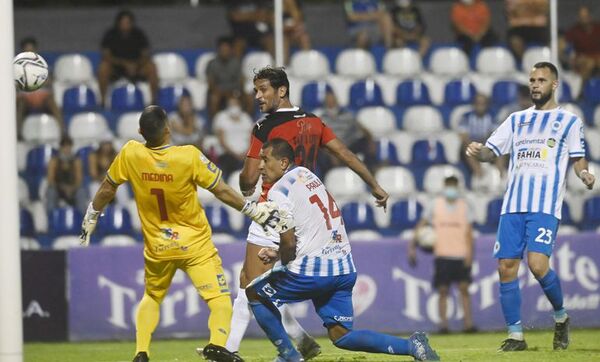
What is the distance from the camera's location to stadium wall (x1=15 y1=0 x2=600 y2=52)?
745 inches

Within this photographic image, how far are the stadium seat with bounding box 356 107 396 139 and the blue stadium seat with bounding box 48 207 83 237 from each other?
4.21 metres

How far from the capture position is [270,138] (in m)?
9.61

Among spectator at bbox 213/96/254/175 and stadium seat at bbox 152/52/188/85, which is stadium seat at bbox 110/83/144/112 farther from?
spectator at bbox 213/96/254/175

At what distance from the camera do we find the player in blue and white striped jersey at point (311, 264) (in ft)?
27.6

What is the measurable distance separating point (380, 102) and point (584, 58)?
310 cm

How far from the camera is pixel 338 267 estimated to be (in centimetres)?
848

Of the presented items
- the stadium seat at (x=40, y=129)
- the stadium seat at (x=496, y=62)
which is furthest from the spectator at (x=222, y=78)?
the stadium seat at (x=496, y=62)

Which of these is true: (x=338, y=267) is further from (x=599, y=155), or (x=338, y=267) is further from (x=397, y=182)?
(x=599, y=155)

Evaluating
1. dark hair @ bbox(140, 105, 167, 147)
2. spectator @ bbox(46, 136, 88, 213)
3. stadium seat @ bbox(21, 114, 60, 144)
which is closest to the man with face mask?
spectator @ bbox(46, 136, 88, 213)

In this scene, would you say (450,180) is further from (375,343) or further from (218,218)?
(375,343)

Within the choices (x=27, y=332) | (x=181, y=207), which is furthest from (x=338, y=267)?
(x=27, y=332)

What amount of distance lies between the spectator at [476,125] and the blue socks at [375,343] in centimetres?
837

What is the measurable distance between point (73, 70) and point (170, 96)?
1565 mm

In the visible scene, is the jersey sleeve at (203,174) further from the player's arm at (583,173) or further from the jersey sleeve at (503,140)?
the player's arm at (583,173)
